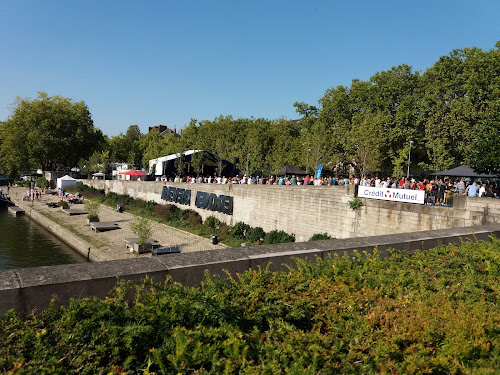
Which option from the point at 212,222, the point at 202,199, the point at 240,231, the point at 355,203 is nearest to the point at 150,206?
the point at 202,199

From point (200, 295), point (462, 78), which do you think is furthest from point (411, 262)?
point (462, 78)

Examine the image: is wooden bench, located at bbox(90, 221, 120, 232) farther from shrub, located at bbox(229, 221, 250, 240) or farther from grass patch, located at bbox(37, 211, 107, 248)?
shrub, located at bbox(229, 221, 250, 240)

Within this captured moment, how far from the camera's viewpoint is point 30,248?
86.7 ft

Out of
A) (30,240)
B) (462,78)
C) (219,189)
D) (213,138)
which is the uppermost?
(462,78)

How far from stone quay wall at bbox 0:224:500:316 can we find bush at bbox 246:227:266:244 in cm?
1833

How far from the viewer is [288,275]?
451 cm

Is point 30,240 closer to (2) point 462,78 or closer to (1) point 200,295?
(1) point 200,295

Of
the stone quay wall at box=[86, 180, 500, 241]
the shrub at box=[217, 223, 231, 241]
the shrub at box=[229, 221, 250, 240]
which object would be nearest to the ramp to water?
the stone quay wall at box=[86, 180, 500, 241]

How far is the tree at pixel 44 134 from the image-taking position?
6800cm

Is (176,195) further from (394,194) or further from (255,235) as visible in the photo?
(394,194)

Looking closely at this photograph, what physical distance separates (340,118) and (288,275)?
4389cm

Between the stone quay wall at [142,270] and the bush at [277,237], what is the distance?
16.4m

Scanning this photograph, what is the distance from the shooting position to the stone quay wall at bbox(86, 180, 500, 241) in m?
14.9

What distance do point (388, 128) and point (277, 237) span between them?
78.9 ft
